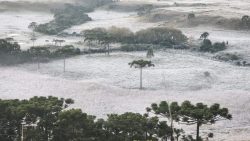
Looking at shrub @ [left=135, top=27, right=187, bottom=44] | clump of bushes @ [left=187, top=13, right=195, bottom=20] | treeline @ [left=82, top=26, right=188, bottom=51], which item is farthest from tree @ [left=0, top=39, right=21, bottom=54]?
clump of bushes @ [left=187, top=13, right=195, bottom=20]

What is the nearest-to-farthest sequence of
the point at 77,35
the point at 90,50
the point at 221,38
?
the point at 90,50, the point at 221,38, the point at 77,35

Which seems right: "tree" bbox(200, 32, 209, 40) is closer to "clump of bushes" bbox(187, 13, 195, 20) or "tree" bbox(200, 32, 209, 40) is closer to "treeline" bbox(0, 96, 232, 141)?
"clump of bushes" bbox(187, 13, 195, 20)

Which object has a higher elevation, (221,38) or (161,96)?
(221,38)

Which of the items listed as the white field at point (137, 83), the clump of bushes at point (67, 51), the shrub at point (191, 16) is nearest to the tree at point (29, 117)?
the white field at point (137, 83)

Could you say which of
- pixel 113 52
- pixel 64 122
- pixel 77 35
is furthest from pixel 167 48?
pixel 64 122

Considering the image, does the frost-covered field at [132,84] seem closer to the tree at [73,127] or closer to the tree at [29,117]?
the tree at [73,127]

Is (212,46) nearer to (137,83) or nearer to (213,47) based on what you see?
(213,47)

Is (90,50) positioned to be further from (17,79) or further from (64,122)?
(64,122)
